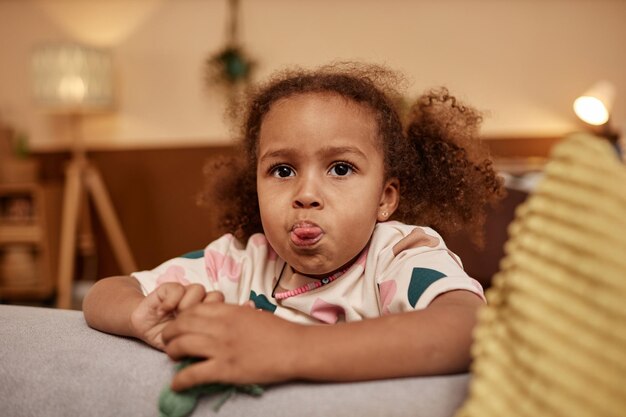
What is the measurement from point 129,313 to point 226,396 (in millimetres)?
255

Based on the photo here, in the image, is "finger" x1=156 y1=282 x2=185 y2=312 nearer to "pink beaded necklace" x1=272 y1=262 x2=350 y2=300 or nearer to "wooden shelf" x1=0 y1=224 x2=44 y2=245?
"pink beaded necklace" x1=272 y1=262 x2=350 y2=300

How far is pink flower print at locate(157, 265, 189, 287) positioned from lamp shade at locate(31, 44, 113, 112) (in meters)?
2.58

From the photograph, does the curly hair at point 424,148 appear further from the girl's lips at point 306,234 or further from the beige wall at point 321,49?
the beige wall at point 321,49

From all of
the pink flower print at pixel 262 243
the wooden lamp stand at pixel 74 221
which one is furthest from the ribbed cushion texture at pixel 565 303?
the wooden lamp stand at pixel 74 221

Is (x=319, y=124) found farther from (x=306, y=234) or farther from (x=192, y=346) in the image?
(x=192, y=346)

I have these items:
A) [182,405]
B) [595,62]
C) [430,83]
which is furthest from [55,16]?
[182,405]

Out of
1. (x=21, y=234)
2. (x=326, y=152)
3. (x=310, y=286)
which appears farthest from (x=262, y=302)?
(x=21, y=234)

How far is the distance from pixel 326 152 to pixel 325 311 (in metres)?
0.27

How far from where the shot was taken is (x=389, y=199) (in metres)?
1.06

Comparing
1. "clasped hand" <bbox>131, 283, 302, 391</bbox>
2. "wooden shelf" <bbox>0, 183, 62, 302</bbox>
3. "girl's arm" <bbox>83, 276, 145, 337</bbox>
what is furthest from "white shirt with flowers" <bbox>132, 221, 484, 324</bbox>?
"wooden shelf" <bbox>0, 183, 62, 302</bbox>

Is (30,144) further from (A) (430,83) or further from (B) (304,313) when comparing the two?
(B) (304,313)

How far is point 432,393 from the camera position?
20.9 inches

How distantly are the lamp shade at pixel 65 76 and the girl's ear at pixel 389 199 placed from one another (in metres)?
2.74

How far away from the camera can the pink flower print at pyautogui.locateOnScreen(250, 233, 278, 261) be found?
3.54ft
